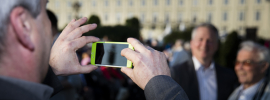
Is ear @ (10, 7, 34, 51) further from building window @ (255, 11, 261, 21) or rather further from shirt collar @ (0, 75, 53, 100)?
building window @ (255, 11, 261, 21)

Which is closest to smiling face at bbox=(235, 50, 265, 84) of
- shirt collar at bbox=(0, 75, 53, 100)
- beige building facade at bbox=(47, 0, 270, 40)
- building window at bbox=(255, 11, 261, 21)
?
shirt collar at bbox=(0, 75, 53, 100)

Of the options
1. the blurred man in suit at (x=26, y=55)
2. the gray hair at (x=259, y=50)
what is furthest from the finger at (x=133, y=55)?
the gray hair at (x=259, y=50)

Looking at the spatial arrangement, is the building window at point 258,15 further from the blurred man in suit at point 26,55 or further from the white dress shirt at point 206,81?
the blurred man in suit at point 26,55

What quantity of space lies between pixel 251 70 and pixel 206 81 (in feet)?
1.77

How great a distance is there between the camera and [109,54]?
1.54 meters

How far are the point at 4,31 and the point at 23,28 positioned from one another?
2.2 inches

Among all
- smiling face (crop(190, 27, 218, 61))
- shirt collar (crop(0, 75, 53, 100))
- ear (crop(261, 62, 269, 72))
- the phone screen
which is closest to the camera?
shirt collar (crop(0, 75, 53, 100))

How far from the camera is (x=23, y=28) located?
28.9 inches

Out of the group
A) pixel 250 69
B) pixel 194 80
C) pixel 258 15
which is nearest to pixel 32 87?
pixel 194 80

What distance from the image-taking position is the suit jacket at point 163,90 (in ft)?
3.17

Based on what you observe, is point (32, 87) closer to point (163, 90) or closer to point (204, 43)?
point (163, 90)

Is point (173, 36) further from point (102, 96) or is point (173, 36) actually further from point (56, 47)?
point (56, 47)

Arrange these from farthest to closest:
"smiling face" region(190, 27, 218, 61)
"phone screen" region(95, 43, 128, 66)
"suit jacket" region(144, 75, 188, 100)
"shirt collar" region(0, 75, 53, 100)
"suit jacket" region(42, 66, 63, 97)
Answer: "smiling face" region(190, 27, 218, 61)
"phone screen" region(95, 43, 128, 66)
"suit jacket" region(42, 66, 63, 97)
"suit jacket" region(144, 75, 188, 100)
"shirt collar" region(0, 75, 53, 100)

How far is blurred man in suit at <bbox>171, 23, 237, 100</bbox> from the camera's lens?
8.64 ft
